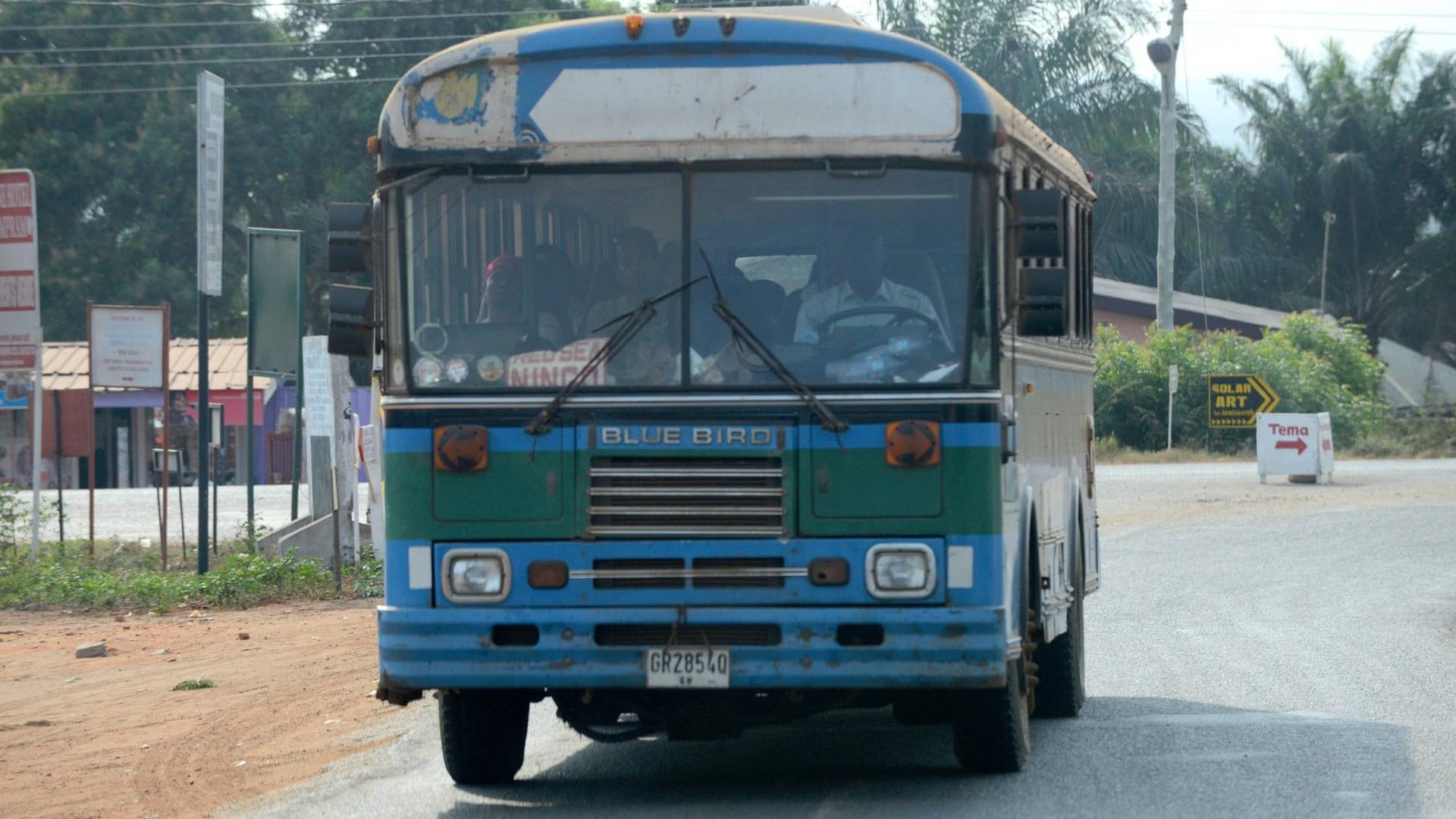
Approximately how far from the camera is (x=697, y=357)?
7.16 meters

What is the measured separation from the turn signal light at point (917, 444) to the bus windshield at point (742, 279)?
0.19 m

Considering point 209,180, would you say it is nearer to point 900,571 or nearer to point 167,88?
point 900,571

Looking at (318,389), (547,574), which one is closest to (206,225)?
(318,389)

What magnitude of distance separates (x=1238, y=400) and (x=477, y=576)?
34.7m

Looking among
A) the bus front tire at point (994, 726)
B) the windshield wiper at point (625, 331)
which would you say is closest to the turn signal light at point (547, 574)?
the windshield wiper at point (625, 331)

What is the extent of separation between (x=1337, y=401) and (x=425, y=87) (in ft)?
128

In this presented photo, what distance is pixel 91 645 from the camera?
45.5 ft

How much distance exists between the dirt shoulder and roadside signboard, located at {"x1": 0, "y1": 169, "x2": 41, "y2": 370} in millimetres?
3139

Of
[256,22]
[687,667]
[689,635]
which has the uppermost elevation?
[256,22]

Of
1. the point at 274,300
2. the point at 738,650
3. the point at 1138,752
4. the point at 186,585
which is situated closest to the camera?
the point at 738,650

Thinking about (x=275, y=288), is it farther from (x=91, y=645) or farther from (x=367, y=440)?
(x=91, y=645)

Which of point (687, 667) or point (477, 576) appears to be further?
point (477, 576)

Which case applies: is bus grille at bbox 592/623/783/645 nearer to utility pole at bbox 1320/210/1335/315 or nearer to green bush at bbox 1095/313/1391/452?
green bush at bbox 1095/313/1391/452

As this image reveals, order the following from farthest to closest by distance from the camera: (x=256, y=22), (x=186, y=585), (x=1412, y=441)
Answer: (x=256, y=22) → (x=1412, y=441) → (x=186, y=585)
